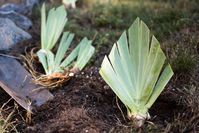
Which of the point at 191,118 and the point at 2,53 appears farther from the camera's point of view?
the point at 2,53

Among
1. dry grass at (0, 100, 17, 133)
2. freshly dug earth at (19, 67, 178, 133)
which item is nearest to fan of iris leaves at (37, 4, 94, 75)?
freshly dug earth at (19, 67, 178, 133)

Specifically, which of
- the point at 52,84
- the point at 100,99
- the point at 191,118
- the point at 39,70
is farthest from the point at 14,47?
the point at 191,118

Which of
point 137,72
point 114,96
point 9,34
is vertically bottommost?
point 114,96

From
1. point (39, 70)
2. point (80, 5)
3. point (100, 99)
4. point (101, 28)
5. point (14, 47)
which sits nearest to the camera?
point (100, 99)

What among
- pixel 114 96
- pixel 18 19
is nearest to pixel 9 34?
pixel 18 19

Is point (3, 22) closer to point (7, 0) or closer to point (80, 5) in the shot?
point (7, 0)

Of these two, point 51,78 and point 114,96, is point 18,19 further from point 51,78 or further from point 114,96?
point 114,96
